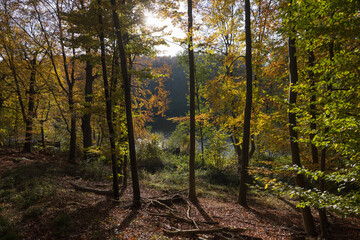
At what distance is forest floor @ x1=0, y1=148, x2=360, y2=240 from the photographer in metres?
5.10

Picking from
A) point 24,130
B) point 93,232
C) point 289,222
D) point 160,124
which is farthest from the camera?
point 160,124

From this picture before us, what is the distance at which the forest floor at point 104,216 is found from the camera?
510cm

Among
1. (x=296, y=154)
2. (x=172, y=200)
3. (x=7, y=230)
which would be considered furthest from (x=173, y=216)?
(x=296, y=154)

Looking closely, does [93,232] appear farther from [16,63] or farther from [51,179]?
[16,63]

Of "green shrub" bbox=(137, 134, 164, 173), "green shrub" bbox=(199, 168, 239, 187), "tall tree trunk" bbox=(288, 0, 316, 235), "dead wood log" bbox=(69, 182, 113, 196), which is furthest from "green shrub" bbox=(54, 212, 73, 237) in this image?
"green shrub" bbox=(137, 134, 164, 173)

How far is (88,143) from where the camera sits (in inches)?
522

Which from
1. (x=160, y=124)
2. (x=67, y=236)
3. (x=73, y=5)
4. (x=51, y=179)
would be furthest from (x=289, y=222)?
(x=160, y=124)

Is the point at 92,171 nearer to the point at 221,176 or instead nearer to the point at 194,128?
the point at 194,128

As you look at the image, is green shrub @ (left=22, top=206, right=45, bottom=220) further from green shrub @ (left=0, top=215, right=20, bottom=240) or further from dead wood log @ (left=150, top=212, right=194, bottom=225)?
dead wood log @ (left=150, top=212, right=194, bottom=225)

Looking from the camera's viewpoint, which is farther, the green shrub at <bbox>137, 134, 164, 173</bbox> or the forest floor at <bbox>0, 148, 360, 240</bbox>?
the green shrub at <bbox>137, 134, 164, 173</bbox>

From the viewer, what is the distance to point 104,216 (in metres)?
6.26

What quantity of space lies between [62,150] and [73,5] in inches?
436

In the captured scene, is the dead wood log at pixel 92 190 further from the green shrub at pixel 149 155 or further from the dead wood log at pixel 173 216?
the green shrub at pixel 149 155

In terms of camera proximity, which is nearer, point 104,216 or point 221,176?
point 104,216
